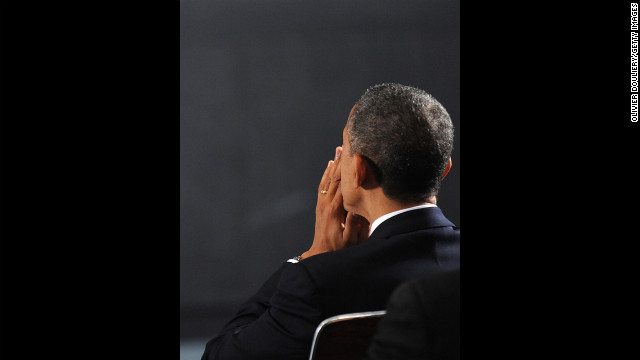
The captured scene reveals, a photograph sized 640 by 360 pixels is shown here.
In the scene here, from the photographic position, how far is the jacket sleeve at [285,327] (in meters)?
0.86

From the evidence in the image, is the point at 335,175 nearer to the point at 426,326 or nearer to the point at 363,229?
the point at 363,229

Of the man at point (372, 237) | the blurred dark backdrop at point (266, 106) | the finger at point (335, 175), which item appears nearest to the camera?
the man at point (372, 237)

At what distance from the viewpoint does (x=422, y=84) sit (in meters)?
2.93

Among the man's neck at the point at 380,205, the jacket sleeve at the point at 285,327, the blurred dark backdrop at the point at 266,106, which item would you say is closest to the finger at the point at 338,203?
the man's neck at the point at 380,205

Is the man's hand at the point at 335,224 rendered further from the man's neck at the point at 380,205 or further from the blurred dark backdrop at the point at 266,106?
the blurred dark backdrop at the point at 266,106

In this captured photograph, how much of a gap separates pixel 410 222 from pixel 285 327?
0.28m

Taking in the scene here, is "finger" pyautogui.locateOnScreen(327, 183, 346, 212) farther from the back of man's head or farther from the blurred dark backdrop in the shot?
the blurred dark backdrop

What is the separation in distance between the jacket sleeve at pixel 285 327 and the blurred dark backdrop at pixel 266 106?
2171 mm

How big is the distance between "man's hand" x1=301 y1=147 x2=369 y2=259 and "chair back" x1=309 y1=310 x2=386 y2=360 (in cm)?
28

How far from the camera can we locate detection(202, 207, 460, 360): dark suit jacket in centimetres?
86

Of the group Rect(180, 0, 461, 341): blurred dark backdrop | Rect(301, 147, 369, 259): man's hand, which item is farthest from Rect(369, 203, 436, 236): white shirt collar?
Rect(180, 0, 461, 341): blurred dark backdrop
